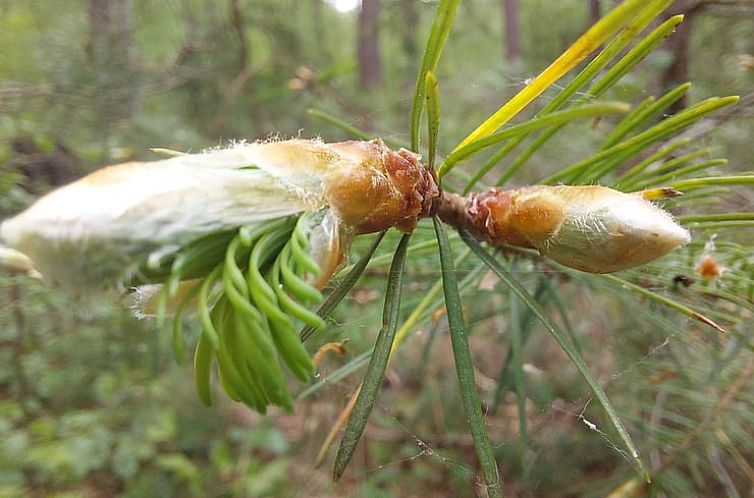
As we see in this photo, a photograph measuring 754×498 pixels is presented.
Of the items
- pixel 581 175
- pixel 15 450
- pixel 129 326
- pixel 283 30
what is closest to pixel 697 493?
pixel 581 175

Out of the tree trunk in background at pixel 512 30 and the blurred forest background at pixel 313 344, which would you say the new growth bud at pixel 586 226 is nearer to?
the blurred forest background at pixel 313 344

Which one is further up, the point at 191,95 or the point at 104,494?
the point at 191,95

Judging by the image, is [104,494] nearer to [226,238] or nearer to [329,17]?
[226,238]

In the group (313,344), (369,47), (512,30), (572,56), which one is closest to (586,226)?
(572,56)

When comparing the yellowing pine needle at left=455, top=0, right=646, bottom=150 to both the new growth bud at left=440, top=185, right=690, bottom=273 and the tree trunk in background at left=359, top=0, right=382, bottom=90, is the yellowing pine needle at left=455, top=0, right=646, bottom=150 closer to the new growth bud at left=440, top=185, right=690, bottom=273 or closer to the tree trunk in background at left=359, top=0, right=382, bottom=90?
the new growth bud at left=440, top=185, right=690, bottom=273

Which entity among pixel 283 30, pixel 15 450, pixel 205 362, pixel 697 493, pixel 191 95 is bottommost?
pixel 15 450

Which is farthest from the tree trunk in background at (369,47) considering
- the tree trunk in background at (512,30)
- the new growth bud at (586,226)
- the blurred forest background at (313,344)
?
the new growth bud at (586,226)
